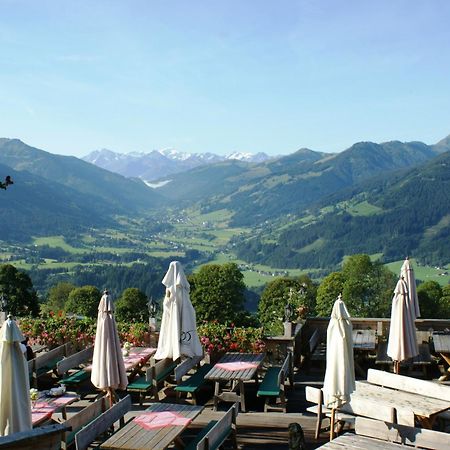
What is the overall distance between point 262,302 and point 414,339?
50.2 m

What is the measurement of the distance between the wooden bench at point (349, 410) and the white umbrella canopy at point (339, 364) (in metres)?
0.22

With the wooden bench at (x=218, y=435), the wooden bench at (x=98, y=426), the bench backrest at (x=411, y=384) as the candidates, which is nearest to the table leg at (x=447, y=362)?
the bench backrest at (x=411, y=384)

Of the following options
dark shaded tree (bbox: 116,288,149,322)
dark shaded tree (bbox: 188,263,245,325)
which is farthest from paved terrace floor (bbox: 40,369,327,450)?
dark shaded tree (bbox: 116,288,149,322)

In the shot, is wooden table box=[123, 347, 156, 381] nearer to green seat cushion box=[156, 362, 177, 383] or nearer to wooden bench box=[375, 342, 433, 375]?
green seat cushion box=[156, 362, 177, 383]

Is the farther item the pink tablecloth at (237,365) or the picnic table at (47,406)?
the pink tablecloth at (237,365)

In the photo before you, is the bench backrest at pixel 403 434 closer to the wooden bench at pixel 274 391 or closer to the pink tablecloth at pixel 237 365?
the wooden bench at pixel 274 391

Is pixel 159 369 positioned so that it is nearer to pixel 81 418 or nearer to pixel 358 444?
pixel 81 418

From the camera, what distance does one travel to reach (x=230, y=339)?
52.0ft

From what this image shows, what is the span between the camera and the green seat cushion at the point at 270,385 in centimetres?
1199

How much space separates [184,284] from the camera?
14562mm

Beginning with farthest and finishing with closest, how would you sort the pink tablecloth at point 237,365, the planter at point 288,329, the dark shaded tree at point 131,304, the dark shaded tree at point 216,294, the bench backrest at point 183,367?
the dark shaded tree at point 131,304 < the dark shaded tree at point 216,294 < the planter at point 288,329 < the pink tablecloth at point 237,365 < the bench backrest at point 183,367

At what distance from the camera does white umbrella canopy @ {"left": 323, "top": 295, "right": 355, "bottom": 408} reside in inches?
413

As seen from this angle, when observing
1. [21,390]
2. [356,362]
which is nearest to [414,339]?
[356,362]

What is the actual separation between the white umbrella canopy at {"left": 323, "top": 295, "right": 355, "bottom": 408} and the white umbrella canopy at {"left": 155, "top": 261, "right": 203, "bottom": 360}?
4.20m
